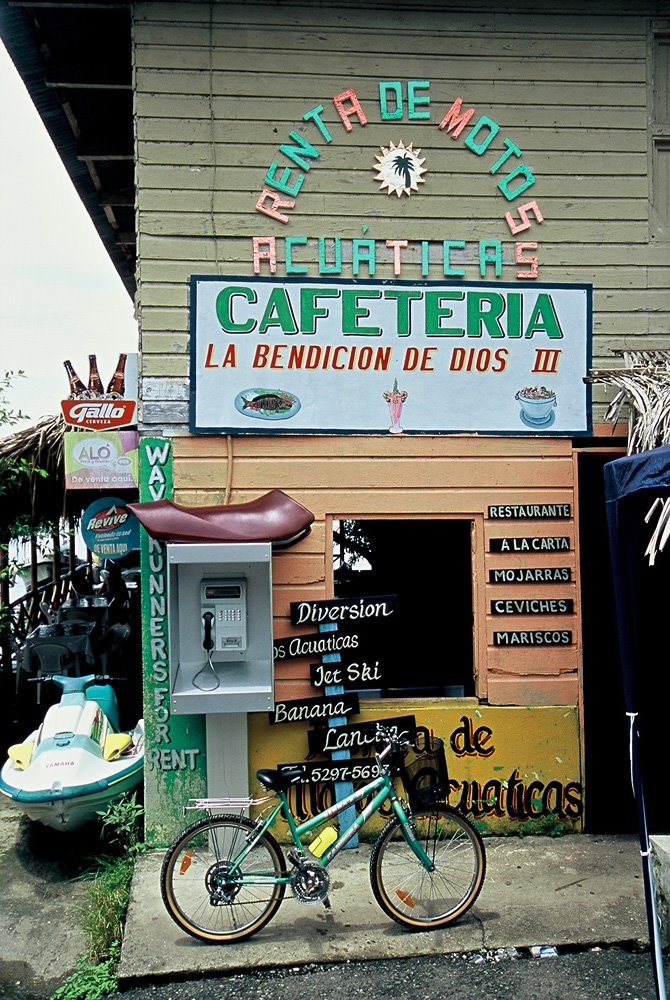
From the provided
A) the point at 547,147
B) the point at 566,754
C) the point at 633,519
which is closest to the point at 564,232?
the point at 547,147

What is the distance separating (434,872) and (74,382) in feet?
14.7

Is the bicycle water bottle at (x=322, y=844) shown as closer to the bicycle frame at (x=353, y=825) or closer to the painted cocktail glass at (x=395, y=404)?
the bicycle frame at (x=353, y=825)

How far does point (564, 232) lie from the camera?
6.98m

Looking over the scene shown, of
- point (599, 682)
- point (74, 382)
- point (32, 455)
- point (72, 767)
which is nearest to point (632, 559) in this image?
point (599, 682)

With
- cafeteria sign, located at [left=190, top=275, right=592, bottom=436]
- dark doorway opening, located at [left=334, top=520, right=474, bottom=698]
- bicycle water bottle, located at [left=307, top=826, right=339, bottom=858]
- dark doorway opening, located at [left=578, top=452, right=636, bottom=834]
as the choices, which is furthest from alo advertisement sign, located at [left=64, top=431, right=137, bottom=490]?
dark doorway opening, located at [left=578, top=452, right=636, bottom=834]

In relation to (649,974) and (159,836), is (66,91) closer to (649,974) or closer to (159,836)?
(159,836)

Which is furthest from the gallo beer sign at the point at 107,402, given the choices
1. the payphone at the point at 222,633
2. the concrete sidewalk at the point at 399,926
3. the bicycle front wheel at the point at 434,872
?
the bicycle front wheel at the point at 434,872

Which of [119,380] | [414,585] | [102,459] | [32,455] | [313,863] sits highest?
[119,380]

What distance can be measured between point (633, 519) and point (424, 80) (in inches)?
151

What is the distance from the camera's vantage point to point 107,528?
7516mm

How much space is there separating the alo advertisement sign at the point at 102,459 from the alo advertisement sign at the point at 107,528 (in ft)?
1.74

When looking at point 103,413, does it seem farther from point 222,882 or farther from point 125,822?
point 222,882

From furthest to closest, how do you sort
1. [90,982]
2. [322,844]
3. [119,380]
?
[119,380]
[322,844]
[90,982]

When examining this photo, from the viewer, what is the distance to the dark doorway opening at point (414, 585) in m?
9.32
